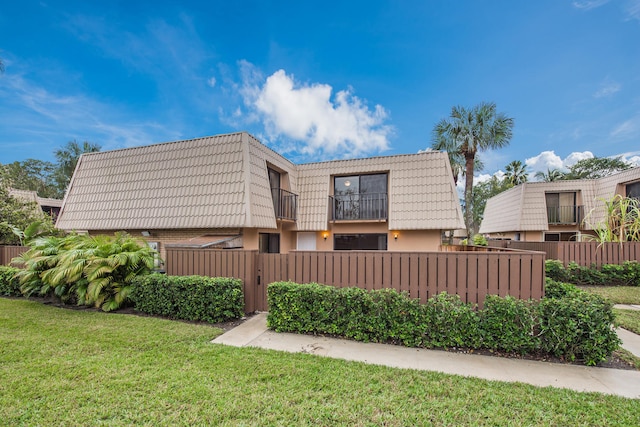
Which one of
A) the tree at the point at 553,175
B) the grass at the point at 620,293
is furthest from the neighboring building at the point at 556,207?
the tree at the point at 553,175

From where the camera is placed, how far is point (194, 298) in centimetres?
579

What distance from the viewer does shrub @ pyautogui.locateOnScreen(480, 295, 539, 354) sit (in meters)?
4.12

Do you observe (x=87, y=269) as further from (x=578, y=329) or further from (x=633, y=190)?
(x=633, y=190)

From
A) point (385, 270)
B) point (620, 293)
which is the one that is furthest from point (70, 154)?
point (620, 293)

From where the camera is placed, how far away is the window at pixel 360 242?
1200 cm

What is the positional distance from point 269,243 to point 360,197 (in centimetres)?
462

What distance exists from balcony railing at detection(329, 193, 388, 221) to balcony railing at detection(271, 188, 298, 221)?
5.55ft

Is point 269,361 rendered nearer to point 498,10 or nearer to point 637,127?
point 498,10

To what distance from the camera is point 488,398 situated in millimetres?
2965

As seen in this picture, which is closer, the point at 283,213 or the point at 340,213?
the point at 283,213

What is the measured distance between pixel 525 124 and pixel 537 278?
15.9 m

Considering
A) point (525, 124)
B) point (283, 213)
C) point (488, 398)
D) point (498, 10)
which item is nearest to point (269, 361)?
→ point (488, 398)

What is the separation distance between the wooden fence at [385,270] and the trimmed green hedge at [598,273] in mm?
7022

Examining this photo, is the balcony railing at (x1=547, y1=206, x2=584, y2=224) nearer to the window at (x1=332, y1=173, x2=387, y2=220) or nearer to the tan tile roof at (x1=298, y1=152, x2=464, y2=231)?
the tan tile roof at (x1=298, y1=152, x2=464, y2=231)
